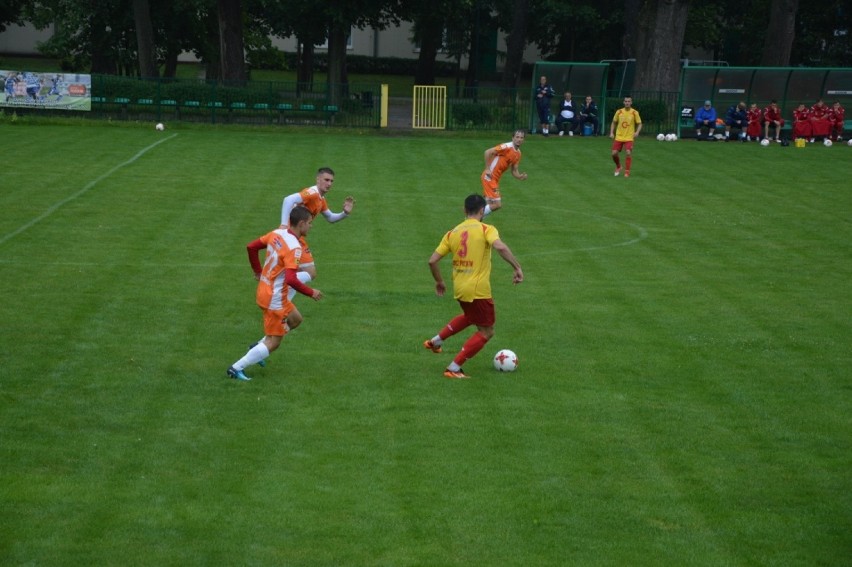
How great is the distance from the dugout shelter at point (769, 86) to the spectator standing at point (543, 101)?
19.2 feet

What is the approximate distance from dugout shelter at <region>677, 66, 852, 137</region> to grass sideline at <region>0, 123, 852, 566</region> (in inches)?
810

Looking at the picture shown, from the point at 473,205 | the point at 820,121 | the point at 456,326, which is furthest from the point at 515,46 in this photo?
the point at 473,205

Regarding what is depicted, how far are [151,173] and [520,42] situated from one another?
1439 inches

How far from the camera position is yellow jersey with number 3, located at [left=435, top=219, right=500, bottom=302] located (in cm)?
1308

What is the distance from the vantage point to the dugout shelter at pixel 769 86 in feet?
151

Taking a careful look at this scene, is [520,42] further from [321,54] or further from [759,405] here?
[759,405]

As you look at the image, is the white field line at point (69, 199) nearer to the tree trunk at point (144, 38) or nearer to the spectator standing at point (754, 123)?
the tree trunk at point (144, 38)

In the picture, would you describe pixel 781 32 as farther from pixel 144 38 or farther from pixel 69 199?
pixel 69 199

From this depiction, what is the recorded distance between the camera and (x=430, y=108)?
152 feet

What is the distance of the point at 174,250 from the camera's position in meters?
21.2

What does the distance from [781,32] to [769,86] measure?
10.1 metres

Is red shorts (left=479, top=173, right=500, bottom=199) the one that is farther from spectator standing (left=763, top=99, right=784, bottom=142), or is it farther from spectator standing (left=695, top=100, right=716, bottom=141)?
spectator standing (left=763, top=99, right=784, bottom=142)

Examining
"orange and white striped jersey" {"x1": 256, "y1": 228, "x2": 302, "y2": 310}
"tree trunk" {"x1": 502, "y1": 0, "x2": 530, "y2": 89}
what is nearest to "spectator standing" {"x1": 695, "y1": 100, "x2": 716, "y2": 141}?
"tree trunk" {"x1": 502, "y1": 0, "x2": 530, "y2": 89}

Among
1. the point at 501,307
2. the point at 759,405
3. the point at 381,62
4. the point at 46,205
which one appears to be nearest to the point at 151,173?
the point at 46,205
